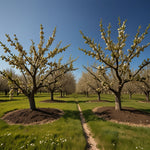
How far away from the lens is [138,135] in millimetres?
5203

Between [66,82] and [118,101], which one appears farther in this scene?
[66,82]

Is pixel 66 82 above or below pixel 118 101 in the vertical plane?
above

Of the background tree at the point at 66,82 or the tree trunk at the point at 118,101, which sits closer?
the tree trunk at the point at 118,101

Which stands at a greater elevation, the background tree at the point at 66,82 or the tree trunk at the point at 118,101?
the background tree at the point at 66,82

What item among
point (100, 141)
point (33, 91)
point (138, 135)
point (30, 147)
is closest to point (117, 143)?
point (100, 141)

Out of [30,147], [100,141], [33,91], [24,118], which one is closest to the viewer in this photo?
[30,147]

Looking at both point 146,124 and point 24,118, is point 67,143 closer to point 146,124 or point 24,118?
point 24,118

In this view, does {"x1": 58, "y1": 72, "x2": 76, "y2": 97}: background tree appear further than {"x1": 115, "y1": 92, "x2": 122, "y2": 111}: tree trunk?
Yes

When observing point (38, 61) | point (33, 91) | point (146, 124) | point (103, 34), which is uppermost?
point (103, 34)

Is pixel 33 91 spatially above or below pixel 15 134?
above

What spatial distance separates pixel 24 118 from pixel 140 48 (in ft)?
42.7

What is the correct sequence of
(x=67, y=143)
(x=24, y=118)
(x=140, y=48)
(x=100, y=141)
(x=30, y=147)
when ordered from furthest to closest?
(x=24, y=118)
(x=140, y=48)
(x=100, y=141)
(x=67, y=143)
(x=30, y=147)

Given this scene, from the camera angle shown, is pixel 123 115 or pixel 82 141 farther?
pixel 123 115

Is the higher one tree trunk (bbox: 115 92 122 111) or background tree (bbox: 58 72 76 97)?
background tree (bbox: 58 72 76 97)
